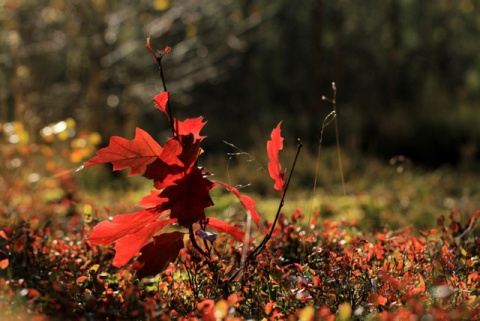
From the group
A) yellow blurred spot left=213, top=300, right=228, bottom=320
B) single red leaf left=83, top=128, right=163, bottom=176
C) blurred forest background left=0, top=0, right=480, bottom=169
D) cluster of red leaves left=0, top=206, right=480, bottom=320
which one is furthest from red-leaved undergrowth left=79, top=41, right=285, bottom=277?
blurred forest background left=0, top=0, right=480, bottom=169

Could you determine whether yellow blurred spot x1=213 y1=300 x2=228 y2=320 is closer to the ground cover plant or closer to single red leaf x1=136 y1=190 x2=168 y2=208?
the ground cover plant

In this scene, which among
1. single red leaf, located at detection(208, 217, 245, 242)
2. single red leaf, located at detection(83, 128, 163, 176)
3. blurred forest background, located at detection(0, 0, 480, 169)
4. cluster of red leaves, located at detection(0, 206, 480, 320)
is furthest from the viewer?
blurred forest background, located at detection(0, 0, 480, 169)

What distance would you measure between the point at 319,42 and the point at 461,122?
317 centimetres

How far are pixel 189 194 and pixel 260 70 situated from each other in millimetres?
15867

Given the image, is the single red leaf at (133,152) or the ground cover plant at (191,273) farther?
the single red leaf at (133,152)

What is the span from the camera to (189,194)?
2.12m

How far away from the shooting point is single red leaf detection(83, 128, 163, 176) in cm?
209

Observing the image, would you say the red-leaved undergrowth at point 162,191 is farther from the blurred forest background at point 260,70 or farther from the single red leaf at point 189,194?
the blurred forest background at point 260,70

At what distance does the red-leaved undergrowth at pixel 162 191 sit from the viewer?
82.7 inches

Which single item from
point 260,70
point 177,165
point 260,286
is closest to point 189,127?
point 177,165

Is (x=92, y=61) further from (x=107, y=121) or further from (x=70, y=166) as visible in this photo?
(x=70, y=166)

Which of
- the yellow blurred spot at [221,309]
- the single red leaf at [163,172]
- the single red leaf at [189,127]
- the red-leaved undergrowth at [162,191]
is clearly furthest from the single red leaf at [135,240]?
the yellow blurred spot at [221,309]

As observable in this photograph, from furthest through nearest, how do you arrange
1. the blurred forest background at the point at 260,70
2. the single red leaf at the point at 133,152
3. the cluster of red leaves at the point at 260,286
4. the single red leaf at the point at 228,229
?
the blurred forest background at the point at 260,70 < the single red leaf at the point at 228,229 < the single red leaf at the point at 133,152 < the cluster of red leaves at the point at 260,286

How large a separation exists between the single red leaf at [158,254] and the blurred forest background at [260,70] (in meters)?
4.37
